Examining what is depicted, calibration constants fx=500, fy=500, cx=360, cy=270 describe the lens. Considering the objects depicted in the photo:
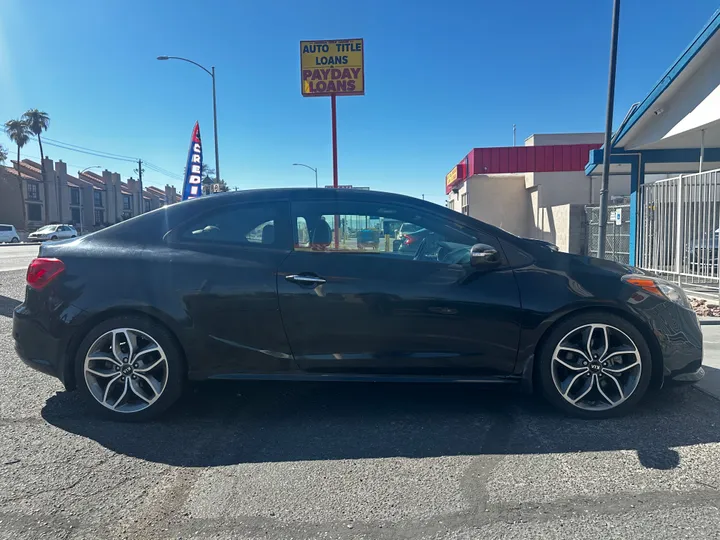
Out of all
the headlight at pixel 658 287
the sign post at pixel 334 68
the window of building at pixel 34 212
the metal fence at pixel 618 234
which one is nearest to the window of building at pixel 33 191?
the window of building at pixel 34 212

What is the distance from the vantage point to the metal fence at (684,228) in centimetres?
833

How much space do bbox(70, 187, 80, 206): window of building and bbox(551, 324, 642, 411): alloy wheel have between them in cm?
7140

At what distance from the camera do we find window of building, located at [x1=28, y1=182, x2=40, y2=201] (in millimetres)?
56062

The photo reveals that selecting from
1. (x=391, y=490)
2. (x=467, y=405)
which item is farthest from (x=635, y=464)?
(x=391, y=490)

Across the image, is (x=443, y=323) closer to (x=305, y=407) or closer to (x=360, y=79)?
(x=305, y=407)

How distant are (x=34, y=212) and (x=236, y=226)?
65.3 metres

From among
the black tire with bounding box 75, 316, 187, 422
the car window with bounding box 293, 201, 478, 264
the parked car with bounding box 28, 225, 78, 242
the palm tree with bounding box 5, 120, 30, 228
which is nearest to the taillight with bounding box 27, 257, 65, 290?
the black tire with bounding box 75, 316, 187, 422

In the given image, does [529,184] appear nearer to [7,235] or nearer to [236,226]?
[236,226]

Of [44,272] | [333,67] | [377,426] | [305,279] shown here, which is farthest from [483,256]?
[333,67]

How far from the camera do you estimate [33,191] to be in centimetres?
5675

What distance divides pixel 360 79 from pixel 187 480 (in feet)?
30.5

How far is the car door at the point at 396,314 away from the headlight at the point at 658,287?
859 millimetres

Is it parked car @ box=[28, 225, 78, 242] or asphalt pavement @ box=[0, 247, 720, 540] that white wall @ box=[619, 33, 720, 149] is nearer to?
asphalt pavement @ box=[0, 247, 720, 540]

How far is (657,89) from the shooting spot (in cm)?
944
